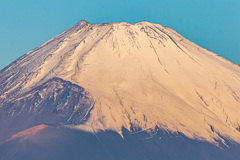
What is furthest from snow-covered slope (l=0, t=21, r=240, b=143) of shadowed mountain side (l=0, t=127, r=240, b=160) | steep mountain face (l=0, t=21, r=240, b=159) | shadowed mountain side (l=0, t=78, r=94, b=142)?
shadowed mountain side (l=0, t=127, r=240, b=160)

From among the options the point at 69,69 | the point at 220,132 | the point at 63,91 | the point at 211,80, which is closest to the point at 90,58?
the point at 69,69

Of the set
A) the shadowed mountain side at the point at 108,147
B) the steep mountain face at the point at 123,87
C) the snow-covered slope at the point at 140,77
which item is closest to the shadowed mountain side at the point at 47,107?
the steep mountain face at the point at 123,87

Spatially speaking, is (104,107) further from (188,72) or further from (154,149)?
(188,72)

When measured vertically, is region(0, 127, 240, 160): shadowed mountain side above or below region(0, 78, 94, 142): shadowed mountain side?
below

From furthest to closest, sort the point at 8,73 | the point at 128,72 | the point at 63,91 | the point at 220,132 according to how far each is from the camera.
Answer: the point at 8,73, the point at 128,72, the point at 63,91, the point at 220,132

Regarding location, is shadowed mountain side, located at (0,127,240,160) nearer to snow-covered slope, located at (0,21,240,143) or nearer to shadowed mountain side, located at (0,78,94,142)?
snow-covered slope, located at (0,21,240,143)
